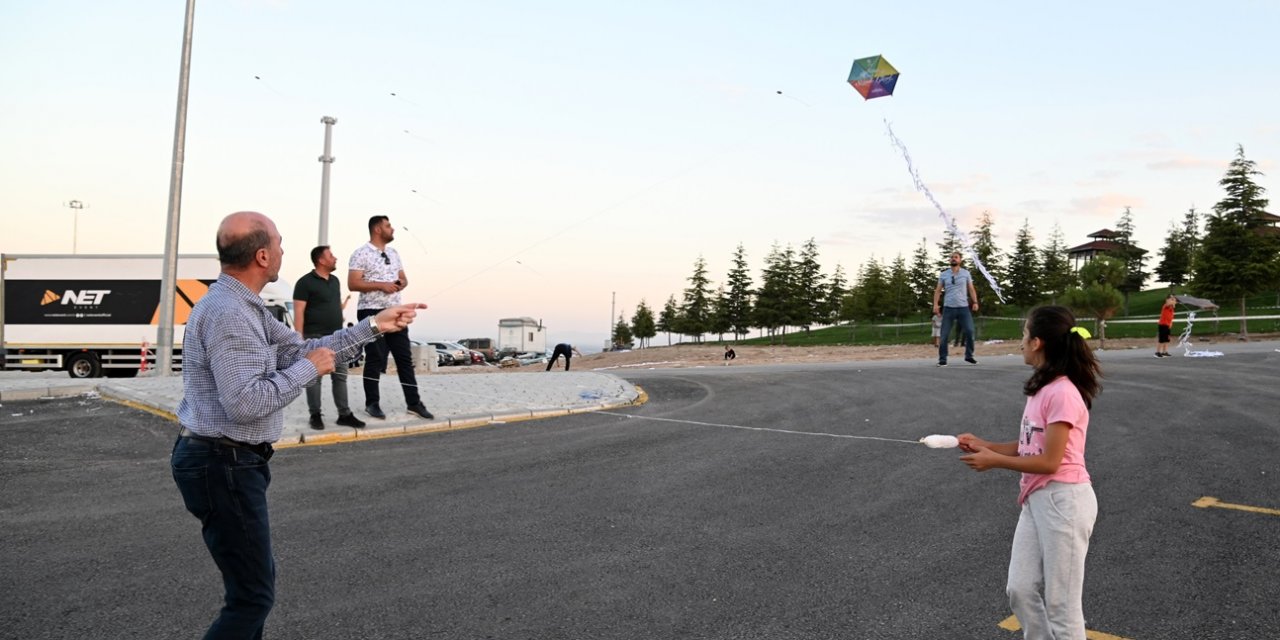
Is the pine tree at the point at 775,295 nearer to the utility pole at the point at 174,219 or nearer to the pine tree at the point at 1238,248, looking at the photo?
the pine tree at the point at 1238,248

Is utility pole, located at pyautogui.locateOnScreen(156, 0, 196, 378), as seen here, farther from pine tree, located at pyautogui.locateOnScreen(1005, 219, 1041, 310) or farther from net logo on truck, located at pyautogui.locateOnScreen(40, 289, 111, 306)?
pine tree, located at pyautogui.locateOnScreen(1005, 219, 1041, 310)

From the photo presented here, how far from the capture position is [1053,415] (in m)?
3.26

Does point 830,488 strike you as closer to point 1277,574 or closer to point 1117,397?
point 1277,574

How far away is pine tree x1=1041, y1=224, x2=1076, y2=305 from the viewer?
2442 inches

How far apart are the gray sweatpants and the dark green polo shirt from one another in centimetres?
729

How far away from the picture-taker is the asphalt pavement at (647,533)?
3945 millimetres

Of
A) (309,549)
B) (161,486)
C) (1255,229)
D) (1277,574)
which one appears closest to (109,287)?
(161,486)

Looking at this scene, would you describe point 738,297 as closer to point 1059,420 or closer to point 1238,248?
point 1238,248

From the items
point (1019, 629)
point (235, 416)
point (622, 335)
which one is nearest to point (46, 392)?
point (235, 416)

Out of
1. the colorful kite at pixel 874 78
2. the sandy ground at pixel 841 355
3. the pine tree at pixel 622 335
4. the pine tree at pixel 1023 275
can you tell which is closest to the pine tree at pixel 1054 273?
the pine tree at pixel 1023 275

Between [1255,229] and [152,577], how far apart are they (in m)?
49.8

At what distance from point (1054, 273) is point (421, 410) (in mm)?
68059

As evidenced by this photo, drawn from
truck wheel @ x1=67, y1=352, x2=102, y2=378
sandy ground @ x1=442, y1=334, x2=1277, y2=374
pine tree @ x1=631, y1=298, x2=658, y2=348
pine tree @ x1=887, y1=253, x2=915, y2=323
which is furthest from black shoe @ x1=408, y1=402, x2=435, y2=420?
pine tree @ x1=631, y1=298, x2=658, y2=348

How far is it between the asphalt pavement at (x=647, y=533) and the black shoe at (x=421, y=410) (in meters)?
1.16
